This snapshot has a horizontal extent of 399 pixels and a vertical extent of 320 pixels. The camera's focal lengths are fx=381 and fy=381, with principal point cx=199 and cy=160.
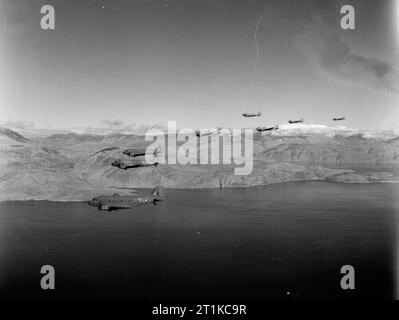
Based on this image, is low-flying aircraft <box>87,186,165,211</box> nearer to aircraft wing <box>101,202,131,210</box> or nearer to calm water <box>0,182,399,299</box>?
aircraft wing <box>101,202,131,210</box>

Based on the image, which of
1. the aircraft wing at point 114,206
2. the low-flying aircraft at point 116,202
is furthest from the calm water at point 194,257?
the low-flying aircraft at point 116,202

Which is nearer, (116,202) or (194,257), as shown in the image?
(194,257)

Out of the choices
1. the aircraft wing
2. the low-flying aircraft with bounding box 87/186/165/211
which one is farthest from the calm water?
the low-flying aircraft with bounding box 87/186/165/211

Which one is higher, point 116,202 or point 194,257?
point 116,202

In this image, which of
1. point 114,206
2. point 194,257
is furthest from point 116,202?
point 194,257

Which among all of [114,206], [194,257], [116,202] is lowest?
[194,257]

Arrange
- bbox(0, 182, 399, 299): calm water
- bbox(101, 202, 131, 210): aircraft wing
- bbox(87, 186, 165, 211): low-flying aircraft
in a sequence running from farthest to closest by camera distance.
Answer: bbox(87, 186, 165, 211): low-flying aircraft < bbox(101, 202, 131, 210): aircraft wing < bbox(0, 182, 399, 299): calm water

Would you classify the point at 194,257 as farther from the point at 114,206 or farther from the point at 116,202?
the point at 116,202

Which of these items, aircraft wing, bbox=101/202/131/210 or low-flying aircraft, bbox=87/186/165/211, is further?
low-flying aircraft, bbox=87/186/165/211

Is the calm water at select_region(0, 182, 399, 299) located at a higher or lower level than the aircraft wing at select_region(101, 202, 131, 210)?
lower
